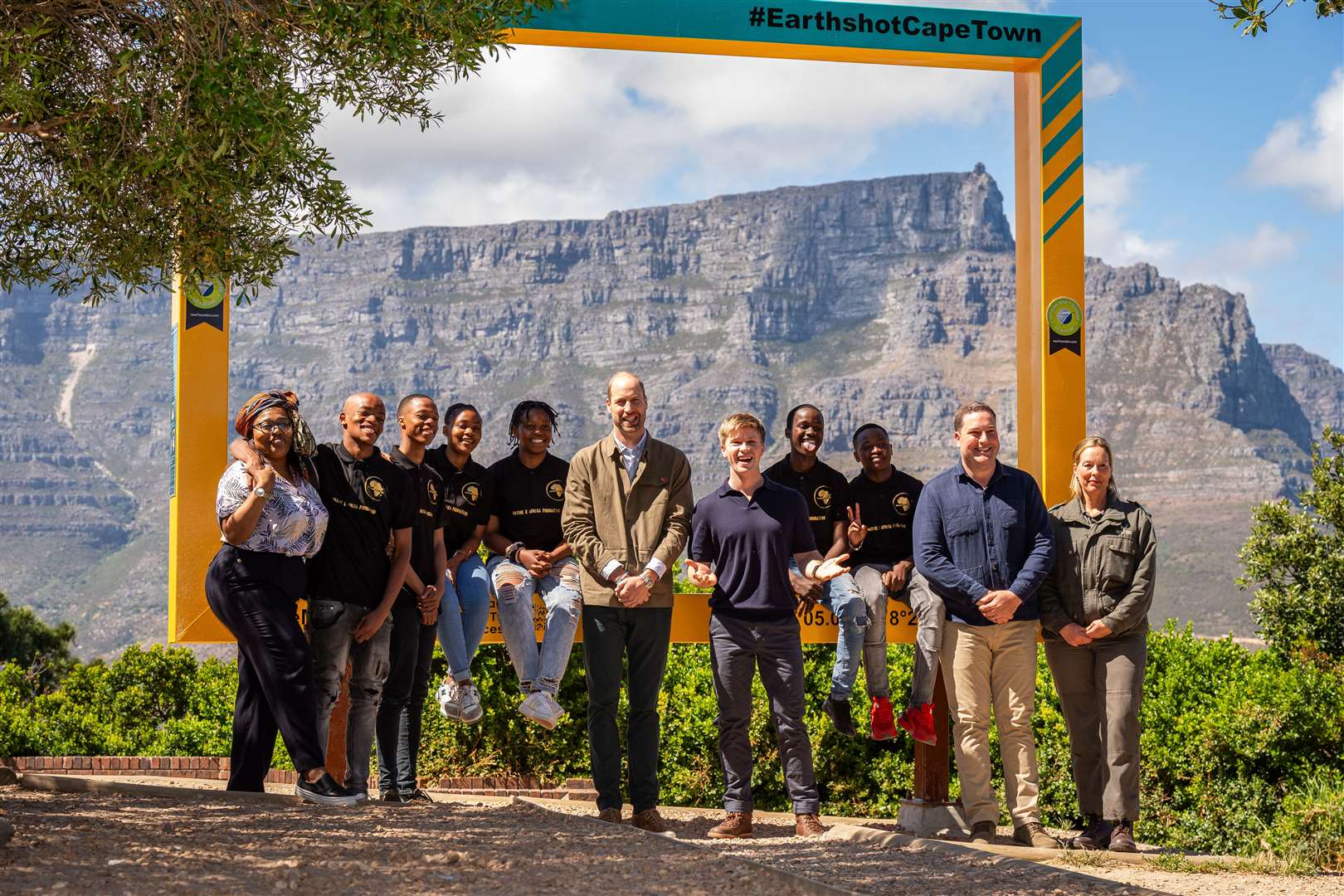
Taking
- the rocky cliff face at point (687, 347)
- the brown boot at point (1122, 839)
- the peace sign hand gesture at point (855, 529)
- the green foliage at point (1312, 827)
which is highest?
the rocky cliff face at point (687, 347)

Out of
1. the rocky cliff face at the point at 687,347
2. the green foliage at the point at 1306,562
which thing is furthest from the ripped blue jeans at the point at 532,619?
the rocky cliff face at the point at 687,347

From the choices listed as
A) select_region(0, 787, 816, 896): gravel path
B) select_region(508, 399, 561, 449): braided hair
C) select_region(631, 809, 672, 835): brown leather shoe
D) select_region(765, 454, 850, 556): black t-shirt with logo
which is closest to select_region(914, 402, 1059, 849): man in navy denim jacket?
select_region(765, 454, 850, 556): black t-shirt with logo

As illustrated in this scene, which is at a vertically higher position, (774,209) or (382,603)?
(774,209)

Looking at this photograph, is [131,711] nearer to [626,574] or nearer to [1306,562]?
[626,574]

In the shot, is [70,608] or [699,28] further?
[70,608]

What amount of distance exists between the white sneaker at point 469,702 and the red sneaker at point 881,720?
7.05ft

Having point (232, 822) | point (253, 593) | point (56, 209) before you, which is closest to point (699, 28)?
point (56, 209)

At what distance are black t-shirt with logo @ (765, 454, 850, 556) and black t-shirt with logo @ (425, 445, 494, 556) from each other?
5.22 feet

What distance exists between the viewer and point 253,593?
19.9 feet

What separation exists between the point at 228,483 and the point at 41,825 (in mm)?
1597

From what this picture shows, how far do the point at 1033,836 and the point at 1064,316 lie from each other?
384 cm

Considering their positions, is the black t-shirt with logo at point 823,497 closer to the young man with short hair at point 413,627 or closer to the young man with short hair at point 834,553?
the young man with short hair at point 834,553

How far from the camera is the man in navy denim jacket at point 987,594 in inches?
266

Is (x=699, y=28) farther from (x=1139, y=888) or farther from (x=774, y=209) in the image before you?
(x=774, y=209)
